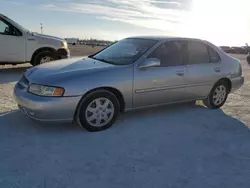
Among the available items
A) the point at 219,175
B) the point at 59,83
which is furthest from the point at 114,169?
the point at 59,83

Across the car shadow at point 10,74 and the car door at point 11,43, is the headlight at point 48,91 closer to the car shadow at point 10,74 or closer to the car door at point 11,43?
the car shadow at point 10,74

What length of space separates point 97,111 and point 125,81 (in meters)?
0.66

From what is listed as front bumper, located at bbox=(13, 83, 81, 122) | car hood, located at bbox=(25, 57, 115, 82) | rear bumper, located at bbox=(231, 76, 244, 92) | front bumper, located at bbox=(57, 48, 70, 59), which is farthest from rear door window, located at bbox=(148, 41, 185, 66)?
front bumper, located at bbox=(57, 48, 70, 59)

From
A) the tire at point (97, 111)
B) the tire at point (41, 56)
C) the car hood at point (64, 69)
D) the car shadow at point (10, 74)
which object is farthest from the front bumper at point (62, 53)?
the tire at point (97, 111)

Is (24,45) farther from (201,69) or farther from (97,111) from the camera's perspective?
(201,69)

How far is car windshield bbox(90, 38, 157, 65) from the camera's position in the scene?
197 inches

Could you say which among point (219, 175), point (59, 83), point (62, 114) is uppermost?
point (59, 83)

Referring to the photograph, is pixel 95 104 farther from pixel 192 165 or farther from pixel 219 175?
pixel 219 175

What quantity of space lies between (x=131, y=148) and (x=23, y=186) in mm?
1530

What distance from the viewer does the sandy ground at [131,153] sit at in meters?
3.17

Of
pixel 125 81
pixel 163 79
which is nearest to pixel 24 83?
pixel 125 81

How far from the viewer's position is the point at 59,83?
4.18m

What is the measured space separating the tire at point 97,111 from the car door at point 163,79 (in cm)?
44

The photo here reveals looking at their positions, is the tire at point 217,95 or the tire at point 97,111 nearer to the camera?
the tire at point 97,111
